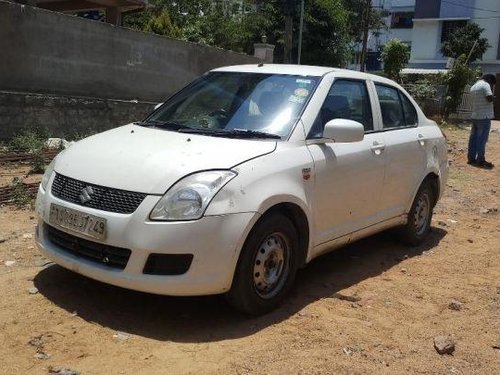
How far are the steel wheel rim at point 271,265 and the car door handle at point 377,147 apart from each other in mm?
1386

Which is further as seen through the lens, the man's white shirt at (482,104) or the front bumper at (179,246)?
the man's white shirt at (482,104)

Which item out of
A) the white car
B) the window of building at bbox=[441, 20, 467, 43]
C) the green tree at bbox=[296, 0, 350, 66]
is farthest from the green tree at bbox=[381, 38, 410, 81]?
the window of building at bbox=[441, 20, 467, 43]

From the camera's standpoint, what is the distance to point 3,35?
9.57 m

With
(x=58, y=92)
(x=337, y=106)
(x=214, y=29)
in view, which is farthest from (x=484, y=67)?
(x=337, y=106)

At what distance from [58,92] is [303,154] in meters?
7.63

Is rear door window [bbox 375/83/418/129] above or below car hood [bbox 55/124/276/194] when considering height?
above

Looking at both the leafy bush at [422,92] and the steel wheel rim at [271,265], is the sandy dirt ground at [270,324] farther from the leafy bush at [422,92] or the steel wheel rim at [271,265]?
the leafy bush at [422,92]

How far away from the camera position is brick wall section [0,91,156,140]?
9.41 metres

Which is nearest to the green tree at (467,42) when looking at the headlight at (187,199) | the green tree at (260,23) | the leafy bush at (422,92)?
the green tree at (260,23)

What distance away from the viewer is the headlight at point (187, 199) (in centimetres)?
347

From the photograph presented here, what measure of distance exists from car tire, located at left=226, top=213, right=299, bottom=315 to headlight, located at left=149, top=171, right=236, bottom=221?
382 mm

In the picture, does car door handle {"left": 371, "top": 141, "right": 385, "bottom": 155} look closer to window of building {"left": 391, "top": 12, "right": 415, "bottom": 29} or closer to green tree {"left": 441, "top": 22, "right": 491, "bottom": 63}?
green tree {"left": 441, "top": 22, "right": 491, "bottom": 63}

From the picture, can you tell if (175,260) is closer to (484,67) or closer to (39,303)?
(39,303)

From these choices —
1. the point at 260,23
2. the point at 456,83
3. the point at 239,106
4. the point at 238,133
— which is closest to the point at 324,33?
the point at 260,23
